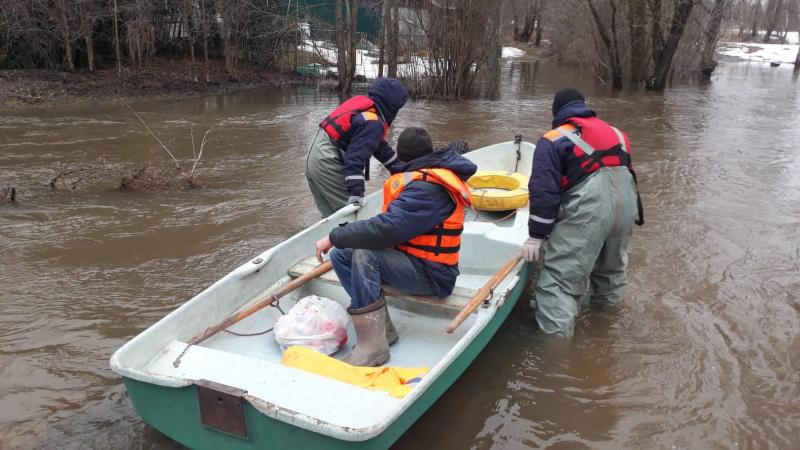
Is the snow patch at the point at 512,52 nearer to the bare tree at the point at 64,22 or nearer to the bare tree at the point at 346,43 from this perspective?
the bare tree at the point at 346,43

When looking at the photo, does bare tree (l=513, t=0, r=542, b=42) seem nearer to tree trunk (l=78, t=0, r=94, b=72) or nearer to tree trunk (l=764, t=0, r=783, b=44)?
tree trunk (l=764, t=0, r=783, b=44)

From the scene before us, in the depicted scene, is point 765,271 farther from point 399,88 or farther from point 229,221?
point 229,221

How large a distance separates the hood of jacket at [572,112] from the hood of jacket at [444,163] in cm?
98

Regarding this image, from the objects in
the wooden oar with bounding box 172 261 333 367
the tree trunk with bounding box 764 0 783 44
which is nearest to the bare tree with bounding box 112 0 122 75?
the wooden oar with bounding box 172 261 333 367

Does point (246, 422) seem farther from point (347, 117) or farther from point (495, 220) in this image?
point (495, 220)

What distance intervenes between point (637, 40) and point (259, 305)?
1762 centimetres

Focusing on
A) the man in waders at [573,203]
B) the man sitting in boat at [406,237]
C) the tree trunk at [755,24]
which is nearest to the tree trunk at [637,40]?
the man in waders at [573,203]

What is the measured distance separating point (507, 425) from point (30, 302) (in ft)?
12.4

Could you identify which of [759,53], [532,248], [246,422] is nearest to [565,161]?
[532,248]

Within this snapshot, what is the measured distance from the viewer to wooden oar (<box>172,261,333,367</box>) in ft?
11.4

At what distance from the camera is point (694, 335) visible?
4441 millimetres

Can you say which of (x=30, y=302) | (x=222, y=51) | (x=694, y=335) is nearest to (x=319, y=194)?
(x=30, y=302)

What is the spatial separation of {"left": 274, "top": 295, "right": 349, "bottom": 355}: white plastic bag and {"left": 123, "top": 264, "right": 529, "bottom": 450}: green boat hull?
765 mm

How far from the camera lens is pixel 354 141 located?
16.1 feet
